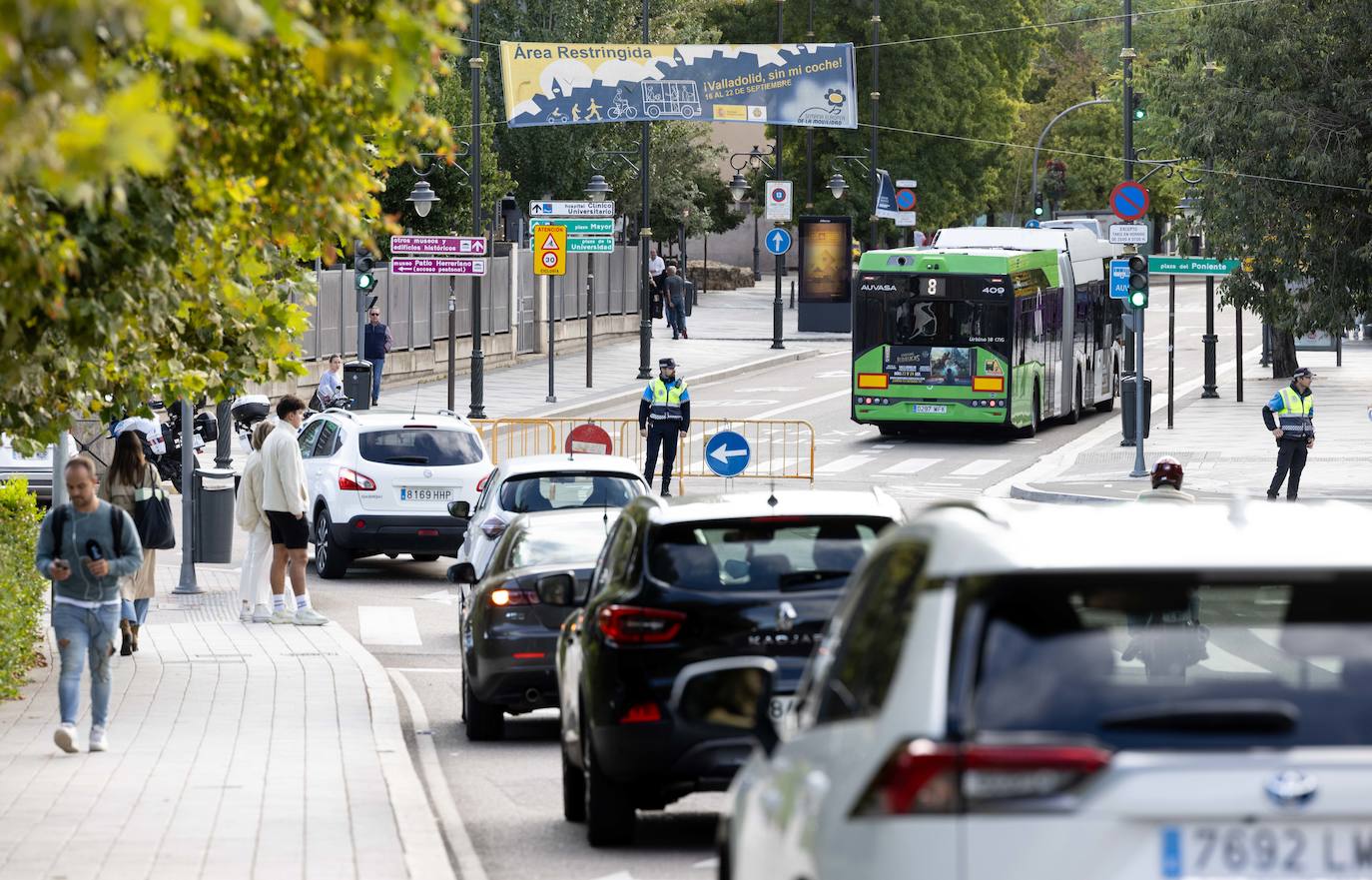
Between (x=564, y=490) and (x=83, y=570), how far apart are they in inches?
276

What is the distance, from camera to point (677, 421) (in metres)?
30.4

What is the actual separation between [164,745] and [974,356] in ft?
85.6

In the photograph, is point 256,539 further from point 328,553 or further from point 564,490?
point 328,553

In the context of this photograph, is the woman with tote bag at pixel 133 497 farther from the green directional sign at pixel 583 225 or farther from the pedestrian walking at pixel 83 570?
the green directional sign at pixel 583 225

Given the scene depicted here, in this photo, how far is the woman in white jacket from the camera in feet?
61.8

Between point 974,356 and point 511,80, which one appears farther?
point 511,80

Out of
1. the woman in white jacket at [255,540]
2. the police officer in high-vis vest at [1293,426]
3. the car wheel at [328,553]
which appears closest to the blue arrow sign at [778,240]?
the police officer in high-vis vest at [1293,426]

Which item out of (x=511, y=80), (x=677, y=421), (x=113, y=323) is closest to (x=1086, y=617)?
(x=113, y=323)

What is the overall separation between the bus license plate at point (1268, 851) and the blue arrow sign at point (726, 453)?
22.7 metres

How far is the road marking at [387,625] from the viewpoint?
18828 mm

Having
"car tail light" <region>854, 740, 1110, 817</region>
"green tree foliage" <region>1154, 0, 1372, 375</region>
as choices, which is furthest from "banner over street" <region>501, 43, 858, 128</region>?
"car tail light" <region>854, 740, 1110, 817</region>

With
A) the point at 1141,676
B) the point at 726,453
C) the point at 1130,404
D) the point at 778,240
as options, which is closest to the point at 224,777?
the point at 1141,676

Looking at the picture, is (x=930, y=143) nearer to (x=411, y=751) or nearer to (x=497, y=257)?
(x=497, y=257)

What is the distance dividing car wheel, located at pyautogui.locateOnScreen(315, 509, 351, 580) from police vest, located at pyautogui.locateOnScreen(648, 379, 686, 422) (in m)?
7.76
